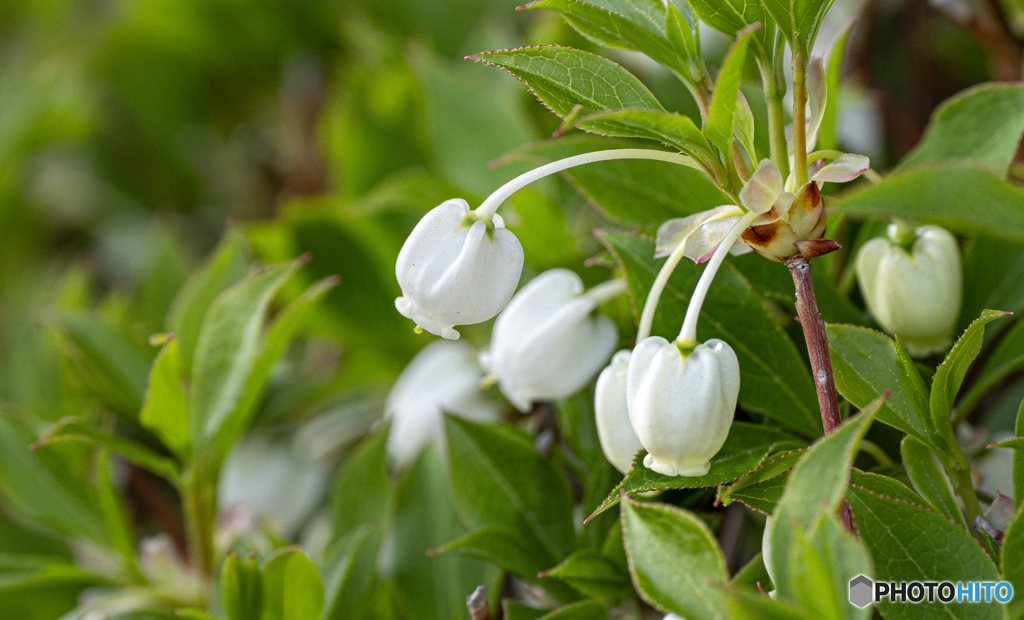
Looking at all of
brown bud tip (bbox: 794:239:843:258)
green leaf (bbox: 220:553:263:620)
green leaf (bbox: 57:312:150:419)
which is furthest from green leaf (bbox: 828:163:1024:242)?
green leaf (bbox: 57:312:150:419)

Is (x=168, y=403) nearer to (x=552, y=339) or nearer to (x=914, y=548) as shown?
(x=552, y=339)

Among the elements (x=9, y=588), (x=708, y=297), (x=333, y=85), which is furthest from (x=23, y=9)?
(x=708, y=297)

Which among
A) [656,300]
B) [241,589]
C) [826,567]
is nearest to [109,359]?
[241,589]

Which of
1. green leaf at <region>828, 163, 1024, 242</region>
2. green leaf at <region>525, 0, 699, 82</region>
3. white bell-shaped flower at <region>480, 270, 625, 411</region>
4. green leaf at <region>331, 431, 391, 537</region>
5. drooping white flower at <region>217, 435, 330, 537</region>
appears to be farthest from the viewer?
drooping white flower at <region>217, 435, 330, 537</region>

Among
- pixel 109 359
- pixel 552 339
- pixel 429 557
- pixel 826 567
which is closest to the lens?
pixel 826 567

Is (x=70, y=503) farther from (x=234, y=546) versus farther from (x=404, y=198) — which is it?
(x=404, y=198)

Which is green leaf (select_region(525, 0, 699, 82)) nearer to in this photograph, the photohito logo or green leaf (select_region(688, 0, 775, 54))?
green leaf (select_region(688, 0, 775, 54))
